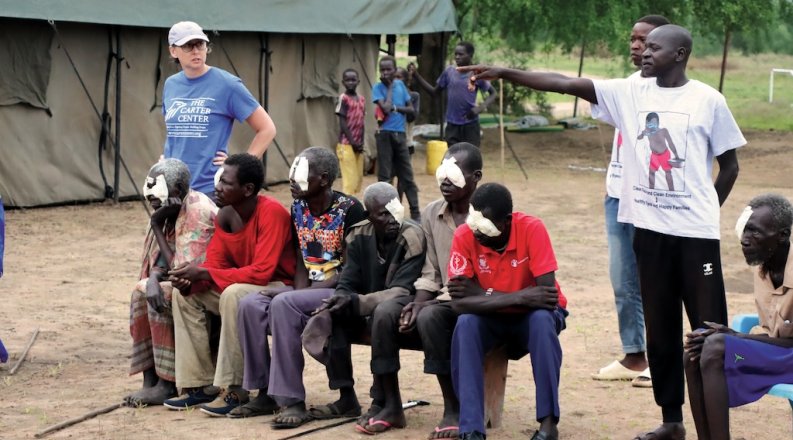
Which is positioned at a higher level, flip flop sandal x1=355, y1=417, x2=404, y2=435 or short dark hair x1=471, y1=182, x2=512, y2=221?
short dark hair x1=471, y1=182, x2=512, y2=221

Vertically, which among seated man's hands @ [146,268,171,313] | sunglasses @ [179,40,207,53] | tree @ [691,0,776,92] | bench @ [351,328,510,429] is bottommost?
bench @ [351,328,510,429]

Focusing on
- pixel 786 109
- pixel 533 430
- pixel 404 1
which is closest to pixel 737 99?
pixel 786 109

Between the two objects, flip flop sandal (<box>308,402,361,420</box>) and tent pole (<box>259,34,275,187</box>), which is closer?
flip flop sandal (<box>308,402,361,420</box>)

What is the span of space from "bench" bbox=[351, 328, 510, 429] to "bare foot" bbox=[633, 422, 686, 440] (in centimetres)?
65

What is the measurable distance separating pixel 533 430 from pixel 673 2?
47.4 feet

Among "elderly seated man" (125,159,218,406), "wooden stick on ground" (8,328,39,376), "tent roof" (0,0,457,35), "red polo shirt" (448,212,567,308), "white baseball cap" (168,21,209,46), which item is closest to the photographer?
"red polo shirt" (448,212,567,308)

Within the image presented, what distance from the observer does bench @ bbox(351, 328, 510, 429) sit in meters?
5.67

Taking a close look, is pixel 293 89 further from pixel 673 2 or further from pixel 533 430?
pixel 533 430

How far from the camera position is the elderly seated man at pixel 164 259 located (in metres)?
6.25

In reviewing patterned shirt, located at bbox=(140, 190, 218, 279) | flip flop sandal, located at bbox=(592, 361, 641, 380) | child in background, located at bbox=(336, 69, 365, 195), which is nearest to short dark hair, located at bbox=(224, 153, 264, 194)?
patterned shirt, located at bbox=(140, 190, 218, 279)

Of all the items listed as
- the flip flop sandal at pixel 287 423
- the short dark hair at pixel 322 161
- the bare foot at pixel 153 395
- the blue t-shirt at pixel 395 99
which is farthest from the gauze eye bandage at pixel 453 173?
the blue t-shirt at pixel 395 99

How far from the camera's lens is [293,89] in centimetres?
1630

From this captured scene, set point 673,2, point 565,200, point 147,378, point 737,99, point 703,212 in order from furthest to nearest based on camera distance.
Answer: point 737,99 → point 673,2 → point 565,200 → point 147,378 → point 703,212

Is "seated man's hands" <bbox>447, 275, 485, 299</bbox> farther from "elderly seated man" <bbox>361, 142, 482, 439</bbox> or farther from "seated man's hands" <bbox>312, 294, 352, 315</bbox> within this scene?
"seated man's hands" <bbox>312, 294, 352, 315</bbox>
